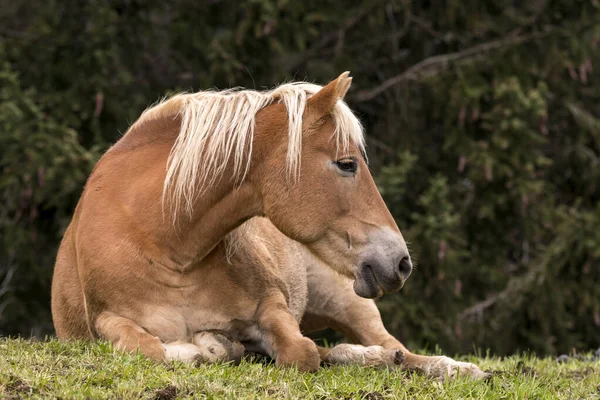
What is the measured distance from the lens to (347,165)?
483 centimetres

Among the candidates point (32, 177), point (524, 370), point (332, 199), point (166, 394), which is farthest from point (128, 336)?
point (32, 177)

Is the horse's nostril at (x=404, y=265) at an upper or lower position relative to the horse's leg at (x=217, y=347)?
upper

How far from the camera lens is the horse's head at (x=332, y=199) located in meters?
4.68

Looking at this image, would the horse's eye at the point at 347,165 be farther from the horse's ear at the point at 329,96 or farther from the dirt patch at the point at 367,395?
the dirt patch at the point at 367,395

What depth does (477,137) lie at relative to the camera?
11.4 m

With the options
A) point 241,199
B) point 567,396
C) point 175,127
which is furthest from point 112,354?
point 567,396

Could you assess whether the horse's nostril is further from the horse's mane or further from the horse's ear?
the horse's ear

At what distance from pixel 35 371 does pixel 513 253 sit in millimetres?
9103

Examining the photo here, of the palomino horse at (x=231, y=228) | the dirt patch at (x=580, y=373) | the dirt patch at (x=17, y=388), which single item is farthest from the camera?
the dirt patch at (x=580, y=373)

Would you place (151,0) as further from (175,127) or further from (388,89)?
(175,127)

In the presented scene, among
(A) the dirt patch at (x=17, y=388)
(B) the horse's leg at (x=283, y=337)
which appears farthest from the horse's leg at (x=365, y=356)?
(A) the dirt patch at (x=17, y=388)

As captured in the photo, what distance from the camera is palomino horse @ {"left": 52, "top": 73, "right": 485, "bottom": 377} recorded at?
15.6 ft

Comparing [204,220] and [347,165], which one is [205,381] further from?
[347,165]

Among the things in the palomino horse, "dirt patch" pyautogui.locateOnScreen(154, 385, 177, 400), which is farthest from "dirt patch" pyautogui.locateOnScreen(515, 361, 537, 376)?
"dirt patch" pyautogui.locateOnScreen(154, 385, 177, 400)
